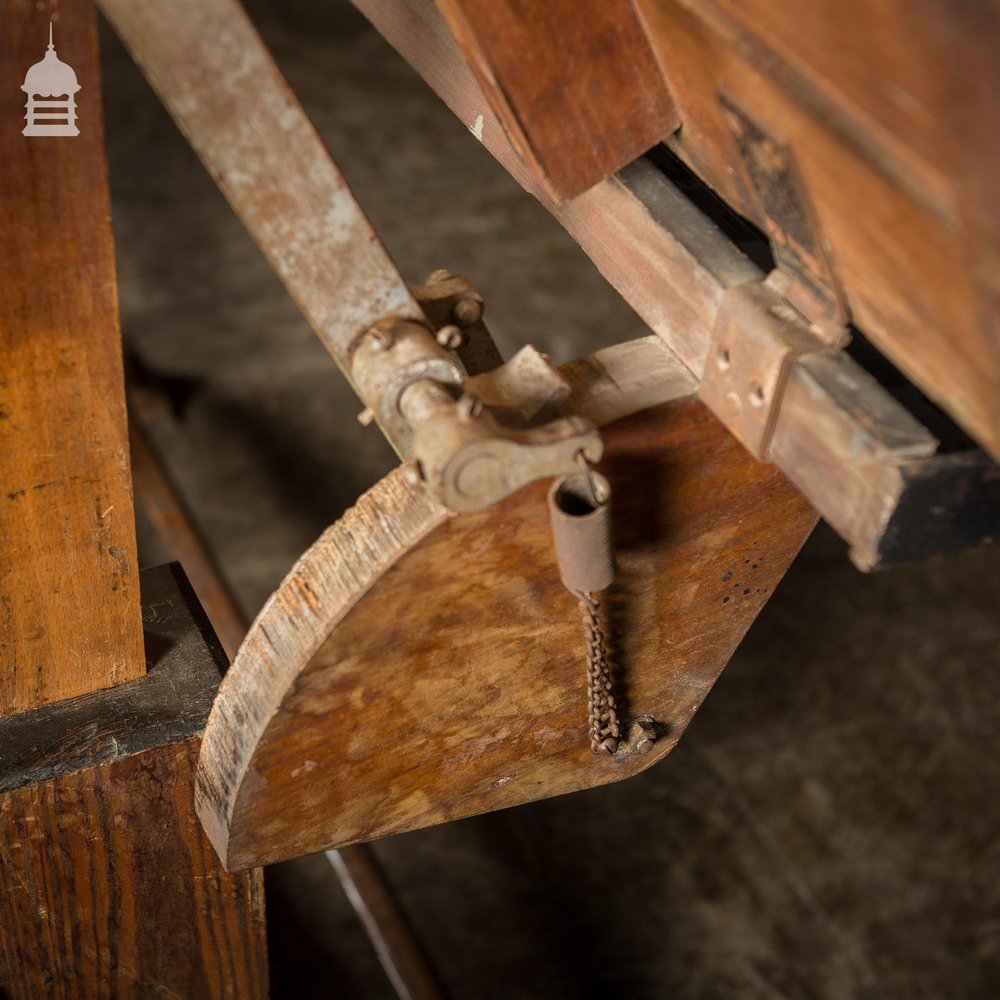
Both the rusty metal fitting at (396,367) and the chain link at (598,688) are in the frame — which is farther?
the chain link at (598,688)

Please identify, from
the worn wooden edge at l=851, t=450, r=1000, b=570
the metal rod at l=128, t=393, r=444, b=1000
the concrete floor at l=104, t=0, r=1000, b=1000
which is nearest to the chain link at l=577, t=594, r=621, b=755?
the worn wooden edge at l=851, t=450, r=1000, b=570

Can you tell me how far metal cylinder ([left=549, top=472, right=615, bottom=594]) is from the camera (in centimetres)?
84

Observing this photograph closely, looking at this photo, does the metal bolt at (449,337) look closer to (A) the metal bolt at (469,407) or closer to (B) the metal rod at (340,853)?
(A) the metal bolt at (469,407)

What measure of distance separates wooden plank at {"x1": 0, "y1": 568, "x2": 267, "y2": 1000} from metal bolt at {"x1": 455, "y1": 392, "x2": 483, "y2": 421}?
58cm

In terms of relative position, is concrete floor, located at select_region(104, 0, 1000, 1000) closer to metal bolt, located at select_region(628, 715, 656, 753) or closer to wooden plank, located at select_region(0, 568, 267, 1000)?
wooden plank, located at select_region(0, 568, 267, 1000)

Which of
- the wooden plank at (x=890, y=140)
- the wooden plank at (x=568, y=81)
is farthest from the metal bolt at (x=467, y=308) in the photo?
the wooden plank at (x=890, y=140)

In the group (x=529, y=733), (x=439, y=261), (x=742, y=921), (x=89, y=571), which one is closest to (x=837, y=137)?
(x=529, y=733)

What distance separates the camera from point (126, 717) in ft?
4.05

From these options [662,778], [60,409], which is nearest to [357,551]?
[60,409]

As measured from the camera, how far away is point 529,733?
3.51ft

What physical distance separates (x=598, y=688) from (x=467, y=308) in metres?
0.33

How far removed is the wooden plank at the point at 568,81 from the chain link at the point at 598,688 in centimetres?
32

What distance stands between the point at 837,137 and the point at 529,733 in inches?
23.9

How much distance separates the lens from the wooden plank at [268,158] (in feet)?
2.63
